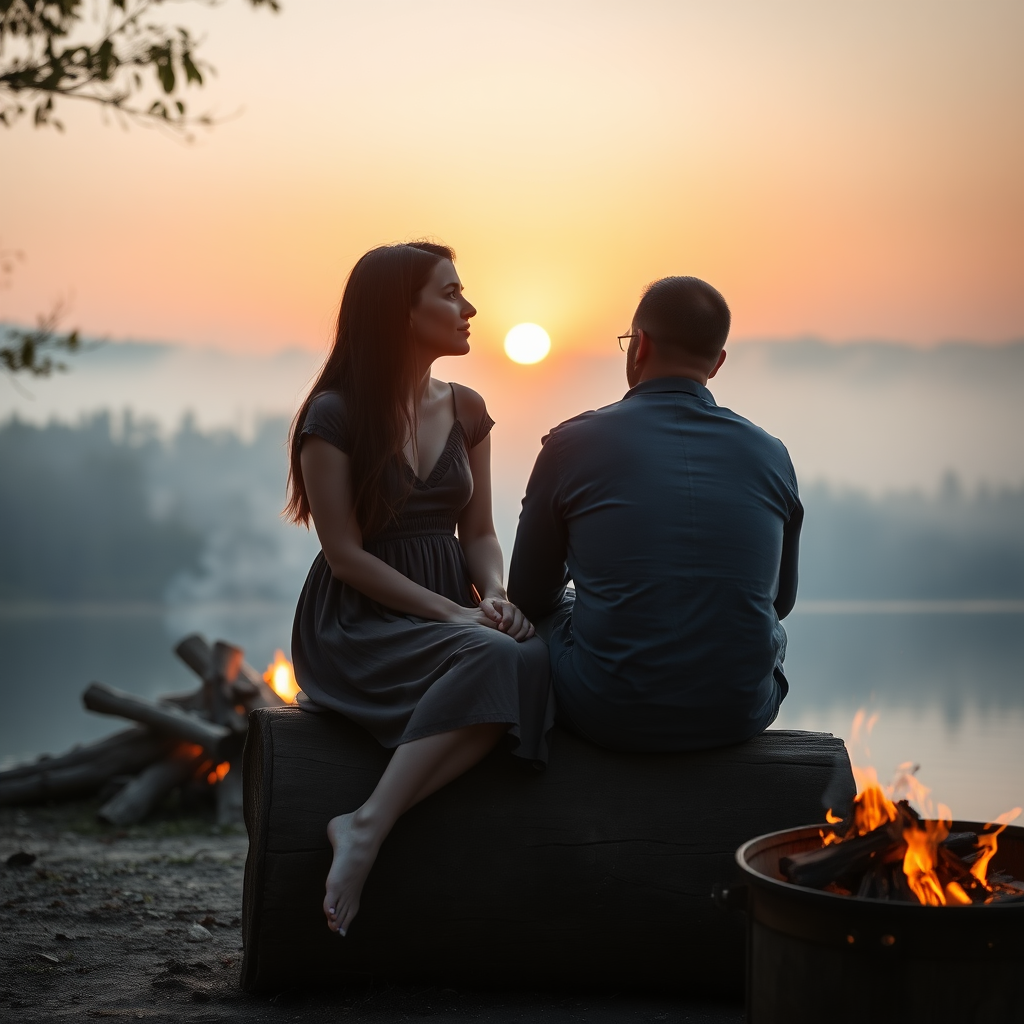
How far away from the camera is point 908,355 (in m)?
21.9

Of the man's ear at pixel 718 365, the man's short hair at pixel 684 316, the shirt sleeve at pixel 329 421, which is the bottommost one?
the shirt sleeve at pixel 329 421

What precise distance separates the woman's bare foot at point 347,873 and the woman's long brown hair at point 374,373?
0.82 meters

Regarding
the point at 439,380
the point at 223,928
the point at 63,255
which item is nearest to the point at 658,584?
the point at 439,380

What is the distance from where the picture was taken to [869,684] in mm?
10789

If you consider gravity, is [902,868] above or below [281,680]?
above

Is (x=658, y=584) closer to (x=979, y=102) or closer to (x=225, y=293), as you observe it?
(x=979, y=102)

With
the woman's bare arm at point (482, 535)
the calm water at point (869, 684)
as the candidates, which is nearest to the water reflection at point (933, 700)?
the calm water at point (869, 684)

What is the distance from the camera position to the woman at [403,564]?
Result: 2635 mm

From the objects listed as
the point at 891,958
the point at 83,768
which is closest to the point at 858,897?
the point at 891,958

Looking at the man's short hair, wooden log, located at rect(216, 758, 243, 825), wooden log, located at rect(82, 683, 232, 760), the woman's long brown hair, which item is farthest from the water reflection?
wooden log, located at rect(82, 683, 232, 760)

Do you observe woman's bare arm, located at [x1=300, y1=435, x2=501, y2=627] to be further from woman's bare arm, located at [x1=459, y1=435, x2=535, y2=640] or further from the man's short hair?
the man's short hair

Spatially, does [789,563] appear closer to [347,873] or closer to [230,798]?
[347,873]

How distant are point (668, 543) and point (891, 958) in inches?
40.5

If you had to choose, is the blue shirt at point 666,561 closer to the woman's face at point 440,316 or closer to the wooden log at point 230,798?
the woman's face at point 440,316
